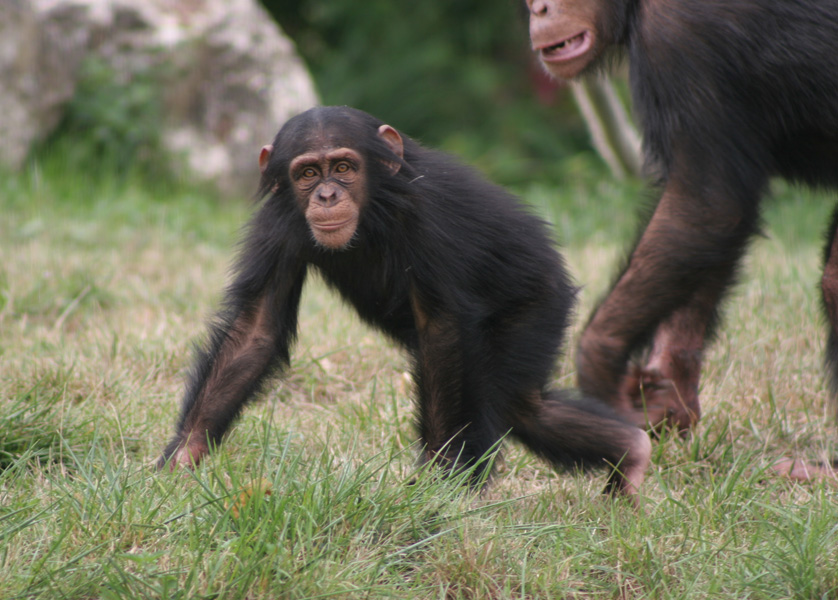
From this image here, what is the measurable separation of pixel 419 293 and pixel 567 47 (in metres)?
1.12

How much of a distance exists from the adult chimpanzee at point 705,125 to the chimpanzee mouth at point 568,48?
0.61ft

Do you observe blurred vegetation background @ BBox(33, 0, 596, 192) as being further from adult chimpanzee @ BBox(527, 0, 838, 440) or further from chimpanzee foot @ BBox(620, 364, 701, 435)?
adult chimpanzee @ BBox(527, 0, 838, 440)

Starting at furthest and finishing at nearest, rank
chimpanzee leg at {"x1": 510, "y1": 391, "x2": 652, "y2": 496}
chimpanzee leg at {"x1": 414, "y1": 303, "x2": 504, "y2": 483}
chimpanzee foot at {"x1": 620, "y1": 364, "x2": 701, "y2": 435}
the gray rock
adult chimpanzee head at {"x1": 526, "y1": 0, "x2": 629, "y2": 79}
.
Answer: the gray rock → chimpanzee foot at {"x1": 620, "y1": 364, "x2": 701, "y2": 435} → adult chimpanzee head at {"x1": 526, "y1": 0, "x2": 629, "y2": 79} → chimpanzee leg at {"x1": 510, "y1": 391, "x2": 652, "y2": 496} → chimpanzee leg at {"x1": 414, "y1": 303, "x2": 504, "y2": 483}

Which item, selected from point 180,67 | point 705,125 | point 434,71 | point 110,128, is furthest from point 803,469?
point 434,71

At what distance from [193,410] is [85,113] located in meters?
5.90

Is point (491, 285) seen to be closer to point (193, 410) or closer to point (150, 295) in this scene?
point (193, 410)

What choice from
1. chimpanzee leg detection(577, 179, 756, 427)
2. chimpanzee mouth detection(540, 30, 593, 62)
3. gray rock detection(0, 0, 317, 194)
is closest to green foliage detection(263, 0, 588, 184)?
gray rock detection(0, 0, 317, 194)

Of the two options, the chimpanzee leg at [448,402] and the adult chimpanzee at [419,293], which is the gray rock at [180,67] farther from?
the chimpanzee leg at [448,402]

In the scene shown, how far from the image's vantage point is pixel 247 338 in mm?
3531

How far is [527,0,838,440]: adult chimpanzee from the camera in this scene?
3.26 m

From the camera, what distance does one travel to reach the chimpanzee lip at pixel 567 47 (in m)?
3.63

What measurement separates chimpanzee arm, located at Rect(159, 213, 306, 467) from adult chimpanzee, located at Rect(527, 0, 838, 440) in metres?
1.06

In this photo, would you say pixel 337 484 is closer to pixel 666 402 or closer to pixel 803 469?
pixel 666 402

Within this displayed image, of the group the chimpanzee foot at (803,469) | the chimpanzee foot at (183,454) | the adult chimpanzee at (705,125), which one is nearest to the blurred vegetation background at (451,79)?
the chimpanzee foot at (803,469)
